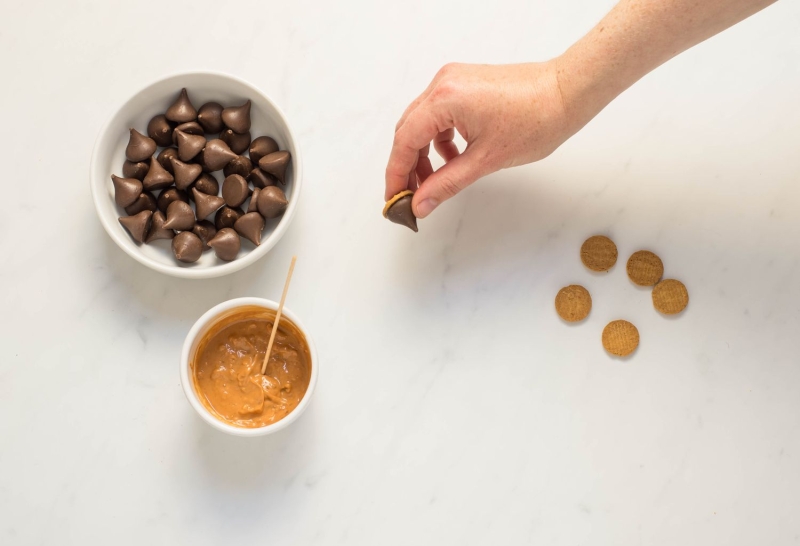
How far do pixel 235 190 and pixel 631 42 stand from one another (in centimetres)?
85

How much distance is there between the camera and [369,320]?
1.61 metres

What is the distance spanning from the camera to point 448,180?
1407 millimetres

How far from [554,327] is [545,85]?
0.56 m

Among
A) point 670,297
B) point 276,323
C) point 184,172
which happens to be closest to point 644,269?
point 670,297

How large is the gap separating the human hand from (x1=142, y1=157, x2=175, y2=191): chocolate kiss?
1.59 feet

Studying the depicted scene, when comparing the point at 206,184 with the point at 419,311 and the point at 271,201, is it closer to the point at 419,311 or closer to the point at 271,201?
the point at 271,201

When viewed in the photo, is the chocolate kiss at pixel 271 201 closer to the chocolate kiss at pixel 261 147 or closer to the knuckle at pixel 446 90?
the chocolate kiss at pixel 261 147

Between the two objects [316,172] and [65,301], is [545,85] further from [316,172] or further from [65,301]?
[65,301]

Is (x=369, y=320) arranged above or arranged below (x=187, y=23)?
below

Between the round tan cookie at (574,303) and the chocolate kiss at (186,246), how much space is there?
82 cm

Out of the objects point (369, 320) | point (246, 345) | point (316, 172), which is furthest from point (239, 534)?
point (316, 172)

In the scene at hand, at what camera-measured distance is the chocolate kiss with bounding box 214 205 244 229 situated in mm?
1512

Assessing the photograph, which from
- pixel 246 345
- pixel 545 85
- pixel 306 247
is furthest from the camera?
pixel 306 247

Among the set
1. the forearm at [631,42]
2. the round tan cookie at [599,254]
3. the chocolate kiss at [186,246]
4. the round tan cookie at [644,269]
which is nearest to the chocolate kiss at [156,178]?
the chocolate kiss at [186,246]
